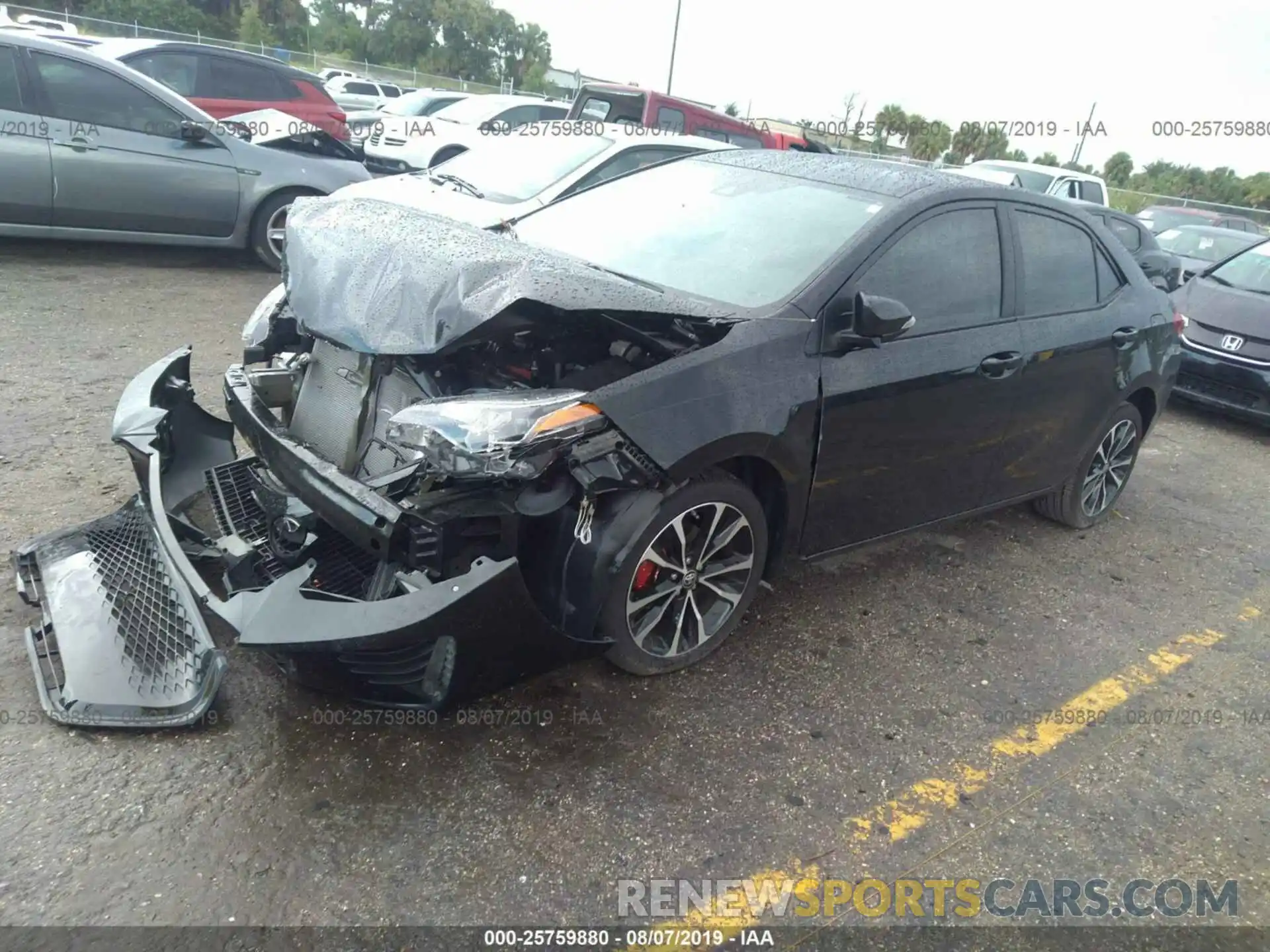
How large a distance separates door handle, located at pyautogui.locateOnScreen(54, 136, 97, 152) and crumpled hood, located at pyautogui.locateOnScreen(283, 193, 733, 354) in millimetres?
5022

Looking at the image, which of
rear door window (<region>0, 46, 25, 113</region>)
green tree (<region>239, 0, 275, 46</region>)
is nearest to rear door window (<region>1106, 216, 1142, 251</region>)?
rear door window (<region>0, 46, 25, 113</region>)

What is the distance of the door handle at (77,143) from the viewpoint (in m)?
6.93

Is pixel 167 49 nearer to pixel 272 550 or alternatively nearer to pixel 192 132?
pixel 192 132

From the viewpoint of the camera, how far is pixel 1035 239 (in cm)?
406

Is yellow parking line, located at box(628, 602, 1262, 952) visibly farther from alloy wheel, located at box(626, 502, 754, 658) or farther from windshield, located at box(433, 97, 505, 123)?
windshield, located at box(433, 97, 505, 123)

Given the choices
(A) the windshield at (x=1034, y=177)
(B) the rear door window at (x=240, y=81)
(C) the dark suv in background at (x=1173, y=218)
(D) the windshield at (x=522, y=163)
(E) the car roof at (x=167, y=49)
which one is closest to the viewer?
(D) the windshield at (x=522, y=163)

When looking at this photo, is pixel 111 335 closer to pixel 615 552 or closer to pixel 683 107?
pixel 615 552

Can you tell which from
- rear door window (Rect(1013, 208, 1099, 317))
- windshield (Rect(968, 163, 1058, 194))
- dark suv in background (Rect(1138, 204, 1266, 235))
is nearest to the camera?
rear door window (Rect(1013, 208, 1099, 317))

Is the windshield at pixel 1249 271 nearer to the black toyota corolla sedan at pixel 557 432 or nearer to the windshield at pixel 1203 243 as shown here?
the windshield at pixel 1203 243

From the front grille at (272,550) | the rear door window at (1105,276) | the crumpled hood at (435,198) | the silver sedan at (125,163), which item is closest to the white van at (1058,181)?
the crumpled hood at (435,198)

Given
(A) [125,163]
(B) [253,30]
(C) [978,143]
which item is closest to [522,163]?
(A) [125,163]

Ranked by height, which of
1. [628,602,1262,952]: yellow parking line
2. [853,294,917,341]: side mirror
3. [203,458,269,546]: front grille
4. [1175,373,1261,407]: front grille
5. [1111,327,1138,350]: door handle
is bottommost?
[628,602,1262,952]: yellow parking line

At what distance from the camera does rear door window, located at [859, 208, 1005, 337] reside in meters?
3.42

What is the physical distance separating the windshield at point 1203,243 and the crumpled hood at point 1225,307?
4614 millimetres
